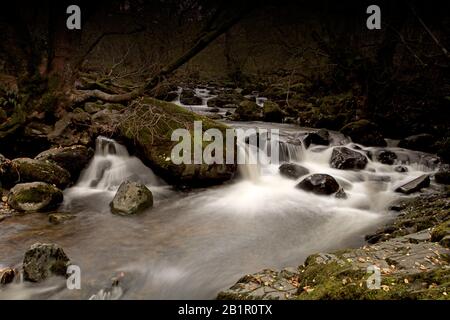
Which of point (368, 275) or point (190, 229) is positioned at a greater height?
point (368, 275)

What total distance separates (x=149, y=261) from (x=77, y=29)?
648cm

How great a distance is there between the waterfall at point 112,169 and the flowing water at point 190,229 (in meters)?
0.03

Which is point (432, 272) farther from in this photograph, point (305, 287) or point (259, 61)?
point (259, 61)

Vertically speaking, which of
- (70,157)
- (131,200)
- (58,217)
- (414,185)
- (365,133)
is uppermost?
(365,133)

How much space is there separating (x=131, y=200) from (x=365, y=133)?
8711 mm

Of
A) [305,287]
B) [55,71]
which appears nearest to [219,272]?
[305,287]

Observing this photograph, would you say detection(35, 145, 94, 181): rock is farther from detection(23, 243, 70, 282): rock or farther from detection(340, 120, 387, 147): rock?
detection(340, 120, 387, 147): rock

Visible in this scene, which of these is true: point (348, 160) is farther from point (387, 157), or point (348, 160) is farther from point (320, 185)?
point (320, 185)

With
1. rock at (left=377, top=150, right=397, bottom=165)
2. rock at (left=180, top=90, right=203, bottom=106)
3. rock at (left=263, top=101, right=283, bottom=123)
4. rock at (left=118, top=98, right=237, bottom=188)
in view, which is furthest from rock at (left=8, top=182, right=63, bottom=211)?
rock at (left=180, top=90, right=203, bottom=106)

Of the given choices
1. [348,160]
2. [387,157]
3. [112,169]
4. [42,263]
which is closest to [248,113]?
[348,160]

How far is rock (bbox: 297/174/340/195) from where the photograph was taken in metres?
8.29

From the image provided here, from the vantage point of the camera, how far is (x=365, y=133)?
40.7 feet

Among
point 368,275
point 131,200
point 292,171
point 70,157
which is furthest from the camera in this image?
point 292,171

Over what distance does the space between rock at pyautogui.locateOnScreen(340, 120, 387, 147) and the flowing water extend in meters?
2.27
